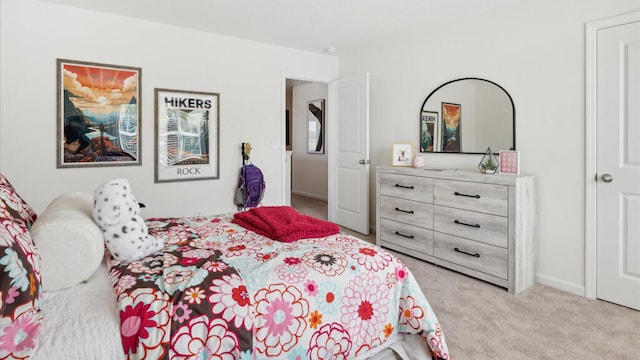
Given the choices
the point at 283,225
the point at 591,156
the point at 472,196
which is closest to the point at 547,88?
the point at 591,156

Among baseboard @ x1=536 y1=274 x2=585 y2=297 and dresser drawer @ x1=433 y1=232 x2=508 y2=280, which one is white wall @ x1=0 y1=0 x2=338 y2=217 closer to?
dresser drawer @ x1=433 y1=232 x2=508 y2=280

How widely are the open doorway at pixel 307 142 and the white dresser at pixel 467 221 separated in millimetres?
2996

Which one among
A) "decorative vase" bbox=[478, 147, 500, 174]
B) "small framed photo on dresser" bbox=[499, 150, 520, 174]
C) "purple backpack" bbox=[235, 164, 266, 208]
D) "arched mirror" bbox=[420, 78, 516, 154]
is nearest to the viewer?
"small framed photo on dresser" bbox=[499, 150, 520, 174]

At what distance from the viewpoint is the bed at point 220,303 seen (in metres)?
1.14

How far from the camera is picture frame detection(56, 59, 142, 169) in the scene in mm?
3326

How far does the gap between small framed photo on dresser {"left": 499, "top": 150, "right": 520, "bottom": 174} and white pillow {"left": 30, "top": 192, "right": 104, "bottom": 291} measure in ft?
9.80

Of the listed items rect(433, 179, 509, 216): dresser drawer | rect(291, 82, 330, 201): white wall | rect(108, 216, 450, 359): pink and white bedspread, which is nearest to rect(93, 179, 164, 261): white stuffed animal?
rect(108, 216, 450, 359): pink and white bedspread

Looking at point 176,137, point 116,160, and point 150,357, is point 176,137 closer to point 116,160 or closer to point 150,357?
point 116,160

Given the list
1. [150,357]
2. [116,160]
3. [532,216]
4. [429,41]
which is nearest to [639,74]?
[532,216]

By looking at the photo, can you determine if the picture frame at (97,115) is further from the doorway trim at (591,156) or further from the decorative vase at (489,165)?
the doorway trim at (591,156)

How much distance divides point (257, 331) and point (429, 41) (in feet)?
11.9

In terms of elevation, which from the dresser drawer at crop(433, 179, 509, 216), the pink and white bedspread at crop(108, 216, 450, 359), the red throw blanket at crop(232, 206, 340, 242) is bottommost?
the pink and white bedspread at crop(108, 216, 450, 359)

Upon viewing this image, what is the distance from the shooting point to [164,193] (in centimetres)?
388

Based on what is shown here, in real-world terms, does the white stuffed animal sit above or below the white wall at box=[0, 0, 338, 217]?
below
